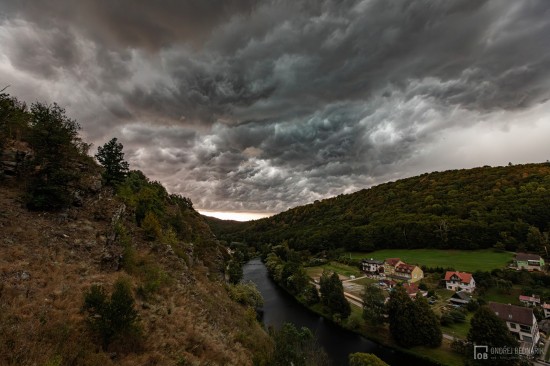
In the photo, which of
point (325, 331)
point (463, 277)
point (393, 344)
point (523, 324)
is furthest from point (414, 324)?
point (463, 277)

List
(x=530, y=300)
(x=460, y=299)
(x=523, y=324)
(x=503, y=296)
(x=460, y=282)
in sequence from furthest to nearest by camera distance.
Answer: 1. (x=460, y=282)
2. (x=503, y=296)
3. (x=460, y=299)
4. (x=530, y=300)
5. (x=523, y=324)

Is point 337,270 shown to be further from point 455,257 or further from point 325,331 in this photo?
point 325,331

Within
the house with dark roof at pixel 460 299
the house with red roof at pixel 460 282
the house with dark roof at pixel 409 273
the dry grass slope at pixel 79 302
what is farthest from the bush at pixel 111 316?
the house with dark roof at pixel 409 273

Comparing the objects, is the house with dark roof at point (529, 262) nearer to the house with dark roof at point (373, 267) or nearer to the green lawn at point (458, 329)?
the green lawn at point (458, 329)

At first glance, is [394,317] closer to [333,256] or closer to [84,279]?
[84,279]

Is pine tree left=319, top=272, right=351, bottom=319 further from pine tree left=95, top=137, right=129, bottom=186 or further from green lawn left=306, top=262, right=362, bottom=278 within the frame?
pine tree left=95, top=137, right=129, bottom=186

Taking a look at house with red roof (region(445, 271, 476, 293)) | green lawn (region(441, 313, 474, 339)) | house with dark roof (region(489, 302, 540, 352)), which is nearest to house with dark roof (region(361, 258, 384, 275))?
house with red roof (region(445, 271, 476, 293))
